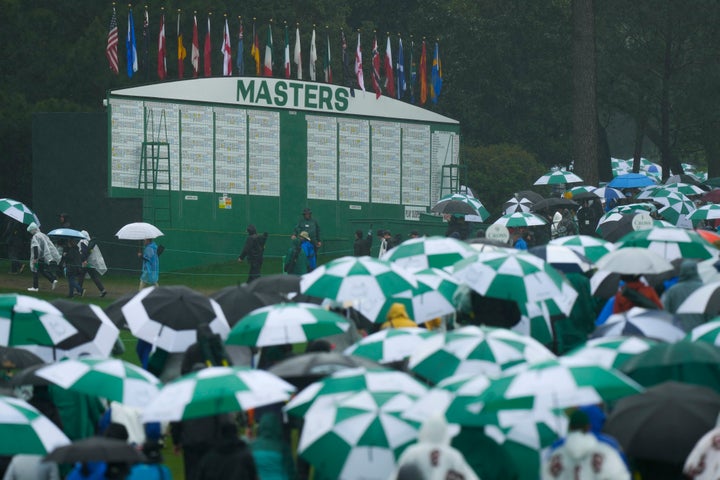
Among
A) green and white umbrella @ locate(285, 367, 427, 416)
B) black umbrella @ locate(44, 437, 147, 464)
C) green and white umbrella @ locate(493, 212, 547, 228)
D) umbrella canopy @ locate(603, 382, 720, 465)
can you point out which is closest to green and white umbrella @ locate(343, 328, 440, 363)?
green and white umbrella @ locate(285, 367, 427, 416)

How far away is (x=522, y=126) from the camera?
5103 cm

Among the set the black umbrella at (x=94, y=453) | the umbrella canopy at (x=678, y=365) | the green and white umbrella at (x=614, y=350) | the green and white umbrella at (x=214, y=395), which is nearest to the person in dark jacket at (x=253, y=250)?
the green and white umbrella at (x=614, y=350)

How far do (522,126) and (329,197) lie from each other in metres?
14.0

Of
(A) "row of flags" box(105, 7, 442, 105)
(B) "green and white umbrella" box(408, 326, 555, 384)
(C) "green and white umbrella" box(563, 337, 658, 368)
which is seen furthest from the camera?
(A) "row of flags" box(105, 7, 442, 105)

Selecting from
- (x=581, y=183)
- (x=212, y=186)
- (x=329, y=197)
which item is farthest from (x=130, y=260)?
(x=581, y=183)

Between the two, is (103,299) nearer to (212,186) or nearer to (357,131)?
(212,186)

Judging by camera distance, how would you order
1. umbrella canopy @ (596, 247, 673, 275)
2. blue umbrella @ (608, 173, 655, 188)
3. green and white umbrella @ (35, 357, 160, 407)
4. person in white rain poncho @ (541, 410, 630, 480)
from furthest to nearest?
blue umbrella @ (608, 173, 655, 188) → umbrella canopy @ (596, 247, 673, 275) → green and white umbrella @ (35, 357, 160, 407) → person in white rain poncho @ (541, 410, 630, 480)

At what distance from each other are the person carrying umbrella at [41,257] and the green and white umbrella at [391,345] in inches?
706

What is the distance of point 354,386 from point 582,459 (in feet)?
5.93

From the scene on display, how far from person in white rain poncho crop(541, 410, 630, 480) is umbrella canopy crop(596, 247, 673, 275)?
5.59 metres

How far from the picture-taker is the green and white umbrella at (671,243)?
17.7 meters

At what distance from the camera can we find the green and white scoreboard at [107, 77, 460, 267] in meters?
35.2

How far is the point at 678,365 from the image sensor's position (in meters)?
11.6

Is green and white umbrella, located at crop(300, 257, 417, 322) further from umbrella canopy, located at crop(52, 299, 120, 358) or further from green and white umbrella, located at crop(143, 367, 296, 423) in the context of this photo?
green and white umbrella, located at crop(143, 367, 296, 423)
